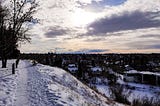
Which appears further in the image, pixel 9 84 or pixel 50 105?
pixel 9 84

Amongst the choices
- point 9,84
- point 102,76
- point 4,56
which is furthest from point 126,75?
point 9,84

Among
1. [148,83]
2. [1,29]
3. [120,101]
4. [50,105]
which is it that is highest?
[1,29]

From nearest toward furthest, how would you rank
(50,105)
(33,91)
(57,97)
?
(50,105) → (57,97) → (33,91)

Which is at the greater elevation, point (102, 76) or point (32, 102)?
point (32, 102)

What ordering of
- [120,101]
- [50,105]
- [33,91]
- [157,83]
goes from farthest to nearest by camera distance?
[157,83], [120,101], [33,91], [50,105]

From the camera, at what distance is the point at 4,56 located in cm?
3909

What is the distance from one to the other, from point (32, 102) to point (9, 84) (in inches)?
278

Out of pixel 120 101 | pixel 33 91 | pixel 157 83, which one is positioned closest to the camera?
pixel 33 91

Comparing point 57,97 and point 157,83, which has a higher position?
point 57,97

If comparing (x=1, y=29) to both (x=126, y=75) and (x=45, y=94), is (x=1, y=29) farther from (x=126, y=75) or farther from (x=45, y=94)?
(x=126, y=75)

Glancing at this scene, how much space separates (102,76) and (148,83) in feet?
65.5

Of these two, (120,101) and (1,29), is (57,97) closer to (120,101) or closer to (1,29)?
(120,101)

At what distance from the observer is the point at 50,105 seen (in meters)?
16.3

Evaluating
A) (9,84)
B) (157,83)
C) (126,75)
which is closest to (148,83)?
(157,83)
